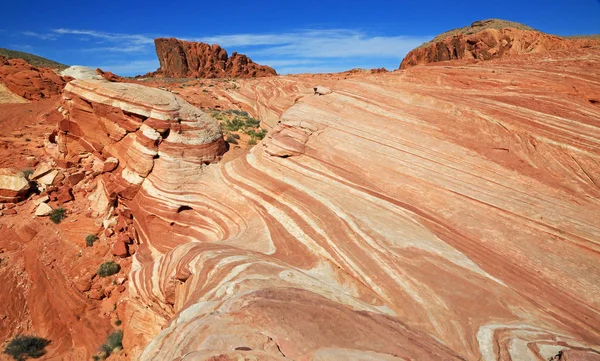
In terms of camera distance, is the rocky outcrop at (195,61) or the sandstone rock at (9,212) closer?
the sandstone rock at (9,212)

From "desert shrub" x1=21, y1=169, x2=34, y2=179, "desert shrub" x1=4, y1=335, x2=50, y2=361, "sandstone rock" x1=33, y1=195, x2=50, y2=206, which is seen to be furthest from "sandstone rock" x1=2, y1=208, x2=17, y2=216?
"desert shrub" x1=4, y1=335, x2=50, y2=361

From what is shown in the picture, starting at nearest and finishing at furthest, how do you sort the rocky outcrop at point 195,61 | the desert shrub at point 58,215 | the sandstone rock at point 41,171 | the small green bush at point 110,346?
the small green bush at point 110,346 → the desert shrub at point 58,215 → the sandstone rock at point 41,171 → the rocky outcrop at point 195,61

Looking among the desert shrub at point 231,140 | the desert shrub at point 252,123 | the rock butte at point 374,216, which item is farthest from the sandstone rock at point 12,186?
the desert shrub at point 252,123

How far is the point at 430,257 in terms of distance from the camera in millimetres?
6621

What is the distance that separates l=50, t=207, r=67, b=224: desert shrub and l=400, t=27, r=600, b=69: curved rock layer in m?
26.1

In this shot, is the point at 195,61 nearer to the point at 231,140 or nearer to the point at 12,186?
the point at 231,140

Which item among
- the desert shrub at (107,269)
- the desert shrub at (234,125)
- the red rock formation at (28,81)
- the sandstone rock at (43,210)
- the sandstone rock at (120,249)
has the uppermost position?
the red rock formation at (28,81)

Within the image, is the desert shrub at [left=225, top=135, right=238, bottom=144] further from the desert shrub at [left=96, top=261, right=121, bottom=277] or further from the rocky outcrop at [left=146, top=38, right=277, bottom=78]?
the rocky outcrop at [left=146, top=38, right=277, bottom=78]

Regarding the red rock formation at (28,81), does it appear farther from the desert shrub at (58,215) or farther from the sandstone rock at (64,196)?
the desert shrub at (58,215)

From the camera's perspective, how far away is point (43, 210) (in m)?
13.0

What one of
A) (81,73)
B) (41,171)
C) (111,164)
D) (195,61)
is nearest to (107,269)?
(111,164)

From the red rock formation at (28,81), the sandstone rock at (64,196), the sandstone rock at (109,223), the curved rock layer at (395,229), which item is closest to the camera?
the curved rock layer at (395,229)

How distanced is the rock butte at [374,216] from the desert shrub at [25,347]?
286 centimetres

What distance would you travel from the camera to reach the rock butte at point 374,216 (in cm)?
480
